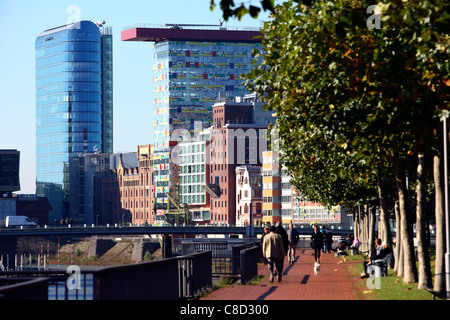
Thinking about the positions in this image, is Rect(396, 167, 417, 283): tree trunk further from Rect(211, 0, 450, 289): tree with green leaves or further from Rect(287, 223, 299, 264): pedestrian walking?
Rect(287, 223, 299, 264): pedestrian walking

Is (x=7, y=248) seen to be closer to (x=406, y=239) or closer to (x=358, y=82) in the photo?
(x=406, y=239)

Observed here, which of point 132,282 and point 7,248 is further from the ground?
point 132,282

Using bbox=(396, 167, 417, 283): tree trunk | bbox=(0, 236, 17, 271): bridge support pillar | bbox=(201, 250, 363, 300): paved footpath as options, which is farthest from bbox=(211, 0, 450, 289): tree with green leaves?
bbox=(0, 236, 17, 271): bridge support pillar

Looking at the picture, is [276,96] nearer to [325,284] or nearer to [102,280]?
[325,284]

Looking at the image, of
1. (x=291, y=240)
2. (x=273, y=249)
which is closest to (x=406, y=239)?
(x=273, y=249)

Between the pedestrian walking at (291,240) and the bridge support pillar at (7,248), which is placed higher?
the pedestrian walking at (291,240)

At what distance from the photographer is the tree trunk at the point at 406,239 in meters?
30.4

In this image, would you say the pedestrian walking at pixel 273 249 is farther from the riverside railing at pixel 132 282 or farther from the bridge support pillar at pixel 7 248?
the bridge support pillar at pixel 7 248

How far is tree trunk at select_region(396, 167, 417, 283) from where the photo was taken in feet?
99.9

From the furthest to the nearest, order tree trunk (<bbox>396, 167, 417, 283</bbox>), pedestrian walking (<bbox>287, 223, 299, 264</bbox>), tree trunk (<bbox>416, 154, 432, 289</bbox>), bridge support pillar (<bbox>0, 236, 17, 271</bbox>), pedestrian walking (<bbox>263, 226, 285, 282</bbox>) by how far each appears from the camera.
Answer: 1. bridge support pillar (<bbox>0, 236, 17, 271</bbox>)
2. pedestrian walking (<bbox>287, 223, 299, 264</bbox>)
3. pedestrian walking (<bbox>263, 226, 285, 282</bbox>)
4. tree trunk (<bbox>396, 167, 417, 283</bbox>)
5. tree trunk (<bbox>416, 154, 432, 289</bbox>)

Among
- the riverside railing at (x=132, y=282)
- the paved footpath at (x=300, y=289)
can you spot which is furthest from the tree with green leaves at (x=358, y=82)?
the riverside railing at (x=132, y=282)

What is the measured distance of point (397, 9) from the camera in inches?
623

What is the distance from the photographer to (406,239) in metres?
31.0
